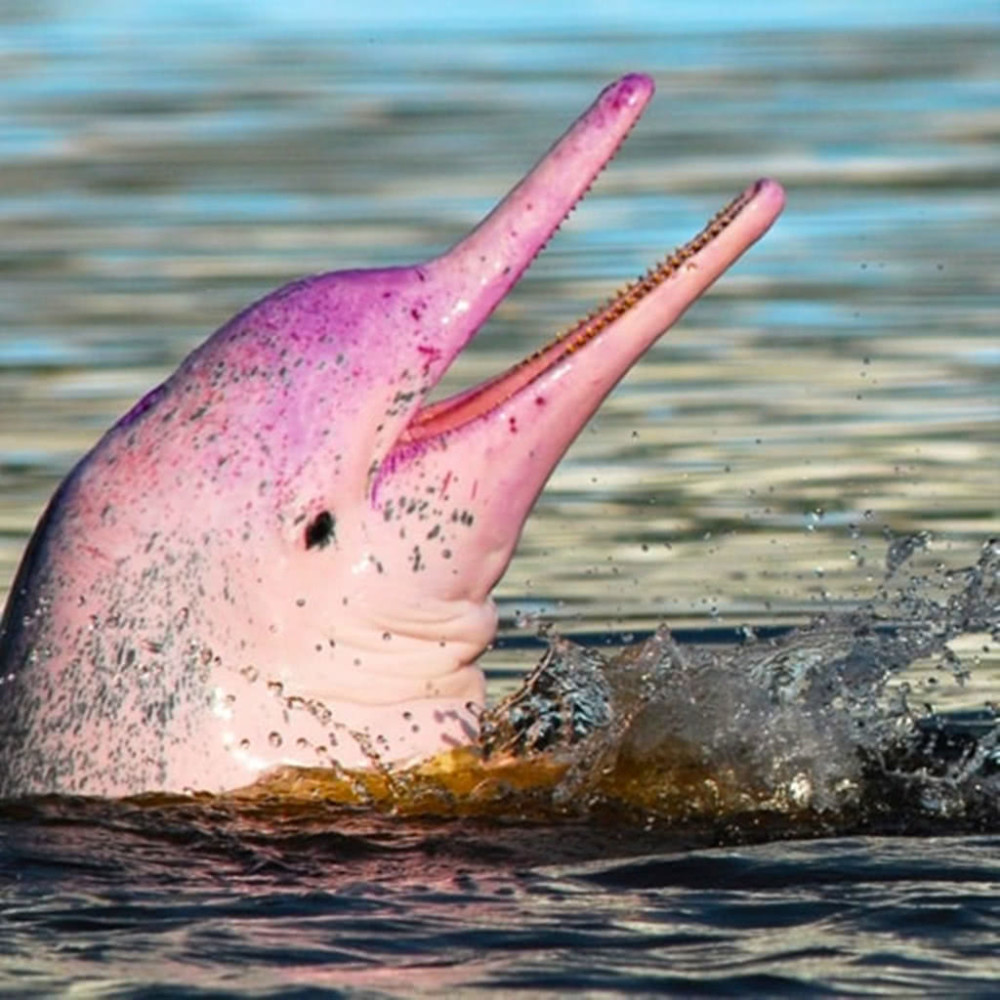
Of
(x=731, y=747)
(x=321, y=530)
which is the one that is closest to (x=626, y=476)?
(x=731, y=747)

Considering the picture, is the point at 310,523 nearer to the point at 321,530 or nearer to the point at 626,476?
the point at 321,530

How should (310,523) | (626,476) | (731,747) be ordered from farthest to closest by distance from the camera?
(626,476) < (731,747) < (310,523)

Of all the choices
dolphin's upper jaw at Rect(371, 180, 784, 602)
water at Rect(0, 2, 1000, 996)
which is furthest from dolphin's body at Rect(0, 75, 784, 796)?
water at Rect(0, 2, 1000, 996)

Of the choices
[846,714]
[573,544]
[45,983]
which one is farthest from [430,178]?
[45,983]

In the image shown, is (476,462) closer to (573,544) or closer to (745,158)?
(573,544)

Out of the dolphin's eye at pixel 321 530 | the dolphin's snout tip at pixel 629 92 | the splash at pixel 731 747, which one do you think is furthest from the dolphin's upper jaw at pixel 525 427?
the splash at pixel 731 747

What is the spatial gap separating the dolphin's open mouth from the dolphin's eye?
26cm

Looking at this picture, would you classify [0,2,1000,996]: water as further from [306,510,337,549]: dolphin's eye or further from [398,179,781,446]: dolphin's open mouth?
[398,179,781,446]: dolphin's open mouth

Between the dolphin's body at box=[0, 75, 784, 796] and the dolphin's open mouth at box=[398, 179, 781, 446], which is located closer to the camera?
the dolphin's body at box=[0, 75, 784, 796]

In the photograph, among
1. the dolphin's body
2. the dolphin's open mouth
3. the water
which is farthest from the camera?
the dolphin's open mouth

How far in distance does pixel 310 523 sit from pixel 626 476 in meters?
4.21

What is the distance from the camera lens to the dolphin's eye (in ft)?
25.0

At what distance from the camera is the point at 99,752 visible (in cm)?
759

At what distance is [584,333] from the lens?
7703mm
